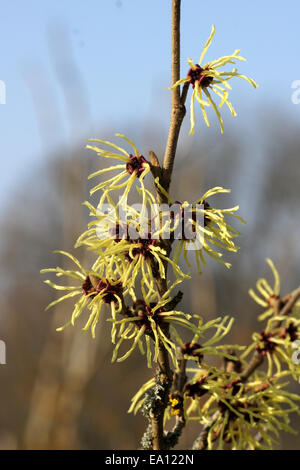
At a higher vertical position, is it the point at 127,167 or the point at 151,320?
the point at 127,167

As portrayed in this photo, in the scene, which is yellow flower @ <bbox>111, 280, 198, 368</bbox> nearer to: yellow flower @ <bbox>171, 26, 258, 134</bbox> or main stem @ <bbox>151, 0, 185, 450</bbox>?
main stem @ <bbox>151, 0, 185, 450</bbox>

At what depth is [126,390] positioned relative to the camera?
285 inches

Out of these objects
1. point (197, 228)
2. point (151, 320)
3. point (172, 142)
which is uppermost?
point (172, 142)

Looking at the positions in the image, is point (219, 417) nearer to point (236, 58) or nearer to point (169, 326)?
point (169, 326)

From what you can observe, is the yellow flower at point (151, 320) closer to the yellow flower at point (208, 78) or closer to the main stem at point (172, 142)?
the main stem at point (172, 142)

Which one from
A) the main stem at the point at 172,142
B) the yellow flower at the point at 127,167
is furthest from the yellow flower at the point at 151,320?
the yellow flower at the point at 127,167

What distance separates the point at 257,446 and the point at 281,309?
0.27m

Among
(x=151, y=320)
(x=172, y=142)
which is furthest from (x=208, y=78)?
(x=151, y=320)

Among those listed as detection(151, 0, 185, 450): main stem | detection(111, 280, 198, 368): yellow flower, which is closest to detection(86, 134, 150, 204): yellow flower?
detection(151, 0, 185, 450): main stem

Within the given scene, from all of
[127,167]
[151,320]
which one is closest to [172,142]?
[127,167]

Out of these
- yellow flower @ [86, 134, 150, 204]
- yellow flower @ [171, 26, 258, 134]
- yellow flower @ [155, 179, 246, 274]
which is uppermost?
yellow flower @ [171, 26, 258, 134]

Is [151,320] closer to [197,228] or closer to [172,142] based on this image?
[197,228]

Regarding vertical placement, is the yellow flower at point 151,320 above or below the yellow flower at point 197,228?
below

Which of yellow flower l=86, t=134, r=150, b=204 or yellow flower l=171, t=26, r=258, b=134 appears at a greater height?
yellow flower l=171, t=26, r=258, b=134
